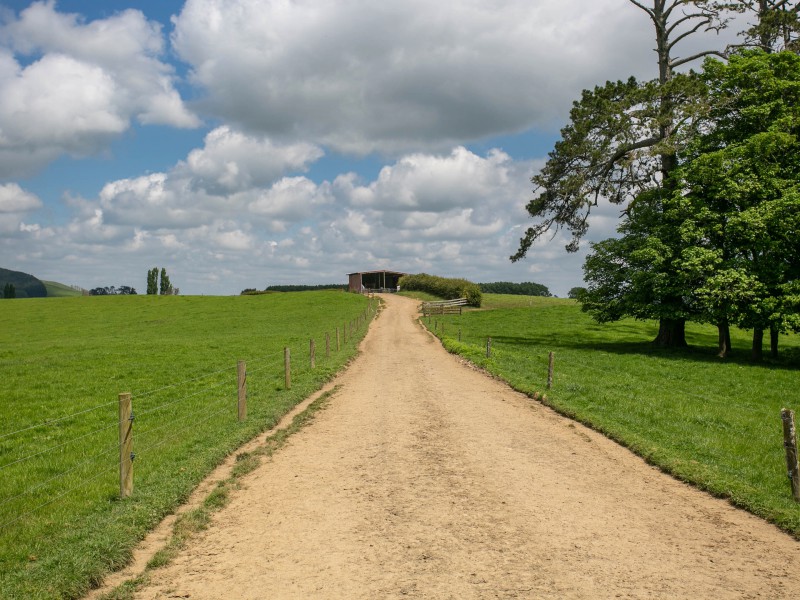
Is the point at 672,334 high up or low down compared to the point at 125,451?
up

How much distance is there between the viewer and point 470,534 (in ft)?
25.1

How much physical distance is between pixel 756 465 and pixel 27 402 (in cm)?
2018

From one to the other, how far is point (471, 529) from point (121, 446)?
5474 mm

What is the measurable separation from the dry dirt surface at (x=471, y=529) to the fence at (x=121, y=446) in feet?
5.76

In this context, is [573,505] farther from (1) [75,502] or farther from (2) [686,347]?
(2) [686,347]

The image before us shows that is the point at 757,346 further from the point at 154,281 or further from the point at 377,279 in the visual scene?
the point at 154,281

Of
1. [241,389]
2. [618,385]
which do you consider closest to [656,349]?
[618,385]

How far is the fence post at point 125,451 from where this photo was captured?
359 inches

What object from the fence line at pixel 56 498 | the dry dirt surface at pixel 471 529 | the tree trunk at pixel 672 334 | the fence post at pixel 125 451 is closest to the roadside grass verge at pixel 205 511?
the dry dirt surface at pixel 471 529

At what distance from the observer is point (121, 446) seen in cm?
924

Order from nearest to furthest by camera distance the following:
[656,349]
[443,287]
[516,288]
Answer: [656,349], [443,287], [516,288]

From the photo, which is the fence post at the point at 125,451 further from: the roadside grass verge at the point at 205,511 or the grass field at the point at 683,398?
the grass field at the point at 683,398

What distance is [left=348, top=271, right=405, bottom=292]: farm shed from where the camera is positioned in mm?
102812

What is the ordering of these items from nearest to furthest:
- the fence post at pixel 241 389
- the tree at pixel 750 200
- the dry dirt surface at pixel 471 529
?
the dry dirt surface at pixel 471 529 → the fence post at pixel 241 389 → the tree at pixel 750 200
